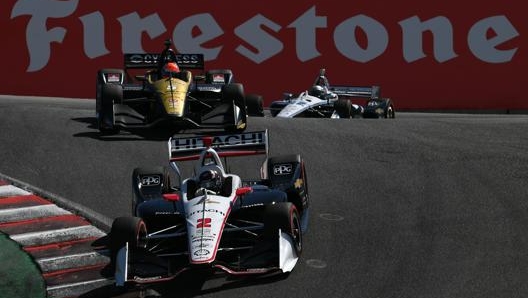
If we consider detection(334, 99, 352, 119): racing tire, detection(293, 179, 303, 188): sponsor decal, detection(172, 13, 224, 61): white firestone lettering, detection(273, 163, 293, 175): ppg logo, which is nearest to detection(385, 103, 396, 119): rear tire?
detection(334, 99, 352, 119): racing tire

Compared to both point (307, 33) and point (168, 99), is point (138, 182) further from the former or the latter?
point (307, 33)

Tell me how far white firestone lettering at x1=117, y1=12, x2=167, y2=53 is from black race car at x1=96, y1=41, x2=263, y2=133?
695cm

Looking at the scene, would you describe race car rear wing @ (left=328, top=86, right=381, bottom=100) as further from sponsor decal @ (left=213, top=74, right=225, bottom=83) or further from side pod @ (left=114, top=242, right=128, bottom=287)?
side pod @ (left=114, top=242, right=128, bottom=287)

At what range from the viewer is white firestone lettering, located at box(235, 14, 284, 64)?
21.6 metres

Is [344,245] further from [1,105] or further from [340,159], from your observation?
[1,105]

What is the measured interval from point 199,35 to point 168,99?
9103 millimetres

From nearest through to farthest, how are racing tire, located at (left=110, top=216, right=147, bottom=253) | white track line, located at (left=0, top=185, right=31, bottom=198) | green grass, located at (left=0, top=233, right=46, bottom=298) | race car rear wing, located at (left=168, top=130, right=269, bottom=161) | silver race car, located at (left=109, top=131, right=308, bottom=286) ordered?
green grass, located at (left=0, top=233, right=46, bottom=298) → silver race car, located at (left=109, top=131, right=308, bottom=286) → racing tire, located at (left=110, top=216, right=147, bottom=253) → race car rear wing, located at (left=168, top=130, right=269, bottom=161) → white track line, located at (left=0, top=185, right=31, bottom=198)

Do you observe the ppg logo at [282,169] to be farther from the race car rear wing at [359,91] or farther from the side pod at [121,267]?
the race car rear wing at [359,91]

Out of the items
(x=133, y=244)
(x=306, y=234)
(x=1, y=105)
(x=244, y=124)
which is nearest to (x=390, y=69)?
(x=244, y=124)

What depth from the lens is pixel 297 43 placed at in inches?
850

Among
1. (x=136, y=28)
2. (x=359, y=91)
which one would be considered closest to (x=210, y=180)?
(x=359, y=91)

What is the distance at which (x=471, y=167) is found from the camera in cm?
1091

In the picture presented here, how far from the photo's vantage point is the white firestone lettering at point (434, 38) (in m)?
21.4

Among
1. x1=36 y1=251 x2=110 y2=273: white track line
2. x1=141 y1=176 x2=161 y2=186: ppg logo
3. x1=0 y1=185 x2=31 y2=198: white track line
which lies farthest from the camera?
x1=0 y1=185 x2=31 y2=198: white track line
